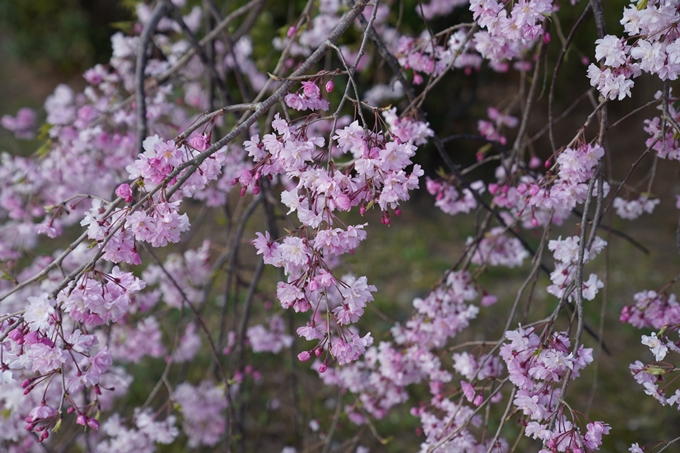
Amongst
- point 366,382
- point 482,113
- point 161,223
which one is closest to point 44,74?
point 482,113

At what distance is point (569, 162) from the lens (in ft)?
4.19

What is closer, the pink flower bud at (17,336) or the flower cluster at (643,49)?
the pink flower bud at (17,336)

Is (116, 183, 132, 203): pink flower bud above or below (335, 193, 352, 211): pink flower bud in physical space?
above

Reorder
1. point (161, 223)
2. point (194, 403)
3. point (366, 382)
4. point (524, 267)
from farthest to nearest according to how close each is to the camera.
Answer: point (524, 267) < point (194, 403) < point (366, 382) < point (161, 223)

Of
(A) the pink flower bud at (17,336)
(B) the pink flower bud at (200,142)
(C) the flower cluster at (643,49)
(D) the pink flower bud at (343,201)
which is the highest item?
(C) the flower cluster at (643,49)

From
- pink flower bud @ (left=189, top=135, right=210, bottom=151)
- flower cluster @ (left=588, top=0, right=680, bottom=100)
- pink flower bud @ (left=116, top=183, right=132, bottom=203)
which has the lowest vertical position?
pink flower bud @ (left=116, top=183, right=132, bottom=203)

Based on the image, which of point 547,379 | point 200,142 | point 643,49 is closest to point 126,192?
point 200,142

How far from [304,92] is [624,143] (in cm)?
607

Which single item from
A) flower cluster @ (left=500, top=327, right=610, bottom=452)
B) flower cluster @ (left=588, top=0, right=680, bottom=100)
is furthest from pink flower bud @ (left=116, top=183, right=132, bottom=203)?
flower cluster @ (left=588, top=0, right=680, bottom=100)

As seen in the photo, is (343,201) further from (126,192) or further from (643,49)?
(643,49)

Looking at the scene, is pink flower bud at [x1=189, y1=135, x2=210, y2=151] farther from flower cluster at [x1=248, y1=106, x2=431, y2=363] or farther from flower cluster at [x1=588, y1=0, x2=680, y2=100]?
flower cluster at [x1=588, y1=0, x2=680, y2=100]

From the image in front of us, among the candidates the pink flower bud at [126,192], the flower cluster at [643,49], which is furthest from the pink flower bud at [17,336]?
the flower cluster at [643,49]

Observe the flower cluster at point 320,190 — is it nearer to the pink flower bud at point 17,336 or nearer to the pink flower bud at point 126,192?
the pink flower bud at point 126,192

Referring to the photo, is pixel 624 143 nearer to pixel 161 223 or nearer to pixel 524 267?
pixel 524 267
